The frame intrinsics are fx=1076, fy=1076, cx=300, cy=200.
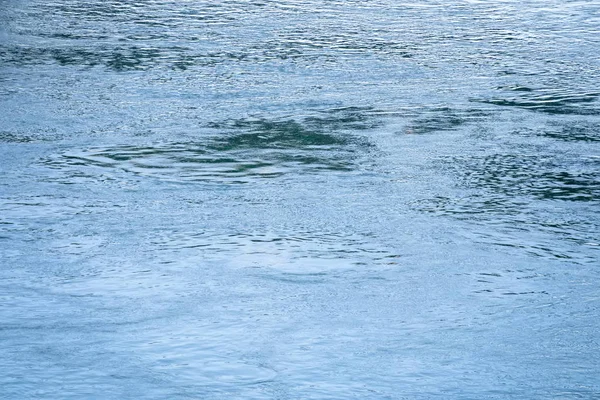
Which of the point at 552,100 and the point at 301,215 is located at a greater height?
the point at 552,100

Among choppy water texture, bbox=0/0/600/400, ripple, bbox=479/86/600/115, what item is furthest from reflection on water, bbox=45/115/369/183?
ripple, bbox=479/86/600/115

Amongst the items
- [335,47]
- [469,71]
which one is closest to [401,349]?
[469,71]

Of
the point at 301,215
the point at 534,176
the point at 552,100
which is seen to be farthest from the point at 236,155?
the point at 552,100

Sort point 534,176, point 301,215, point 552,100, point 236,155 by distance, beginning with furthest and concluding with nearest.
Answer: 1. point 552,100
2. point 236,155
3. point 534,176
4. point 301,215

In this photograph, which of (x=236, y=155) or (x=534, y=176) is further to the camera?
(x=236, y=155)

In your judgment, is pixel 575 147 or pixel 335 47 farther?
pixel 335 47

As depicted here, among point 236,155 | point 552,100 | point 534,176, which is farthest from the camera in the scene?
point 552,100

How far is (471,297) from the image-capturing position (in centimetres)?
309

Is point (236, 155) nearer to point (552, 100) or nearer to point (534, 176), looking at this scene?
point (534, 176)

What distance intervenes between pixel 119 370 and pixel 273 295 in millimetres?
596

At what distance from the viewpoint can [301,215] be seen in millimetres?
3754

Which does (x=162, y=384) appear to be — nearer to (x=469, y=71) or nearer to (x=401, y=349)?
(x=401, y=349)

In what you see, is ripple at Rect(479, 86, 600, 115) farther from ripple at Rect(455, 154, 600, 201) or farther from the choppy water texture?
ripple at Rect(455, 154, 600, 201)

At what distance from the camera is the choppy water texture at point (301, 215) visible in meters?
2.70
